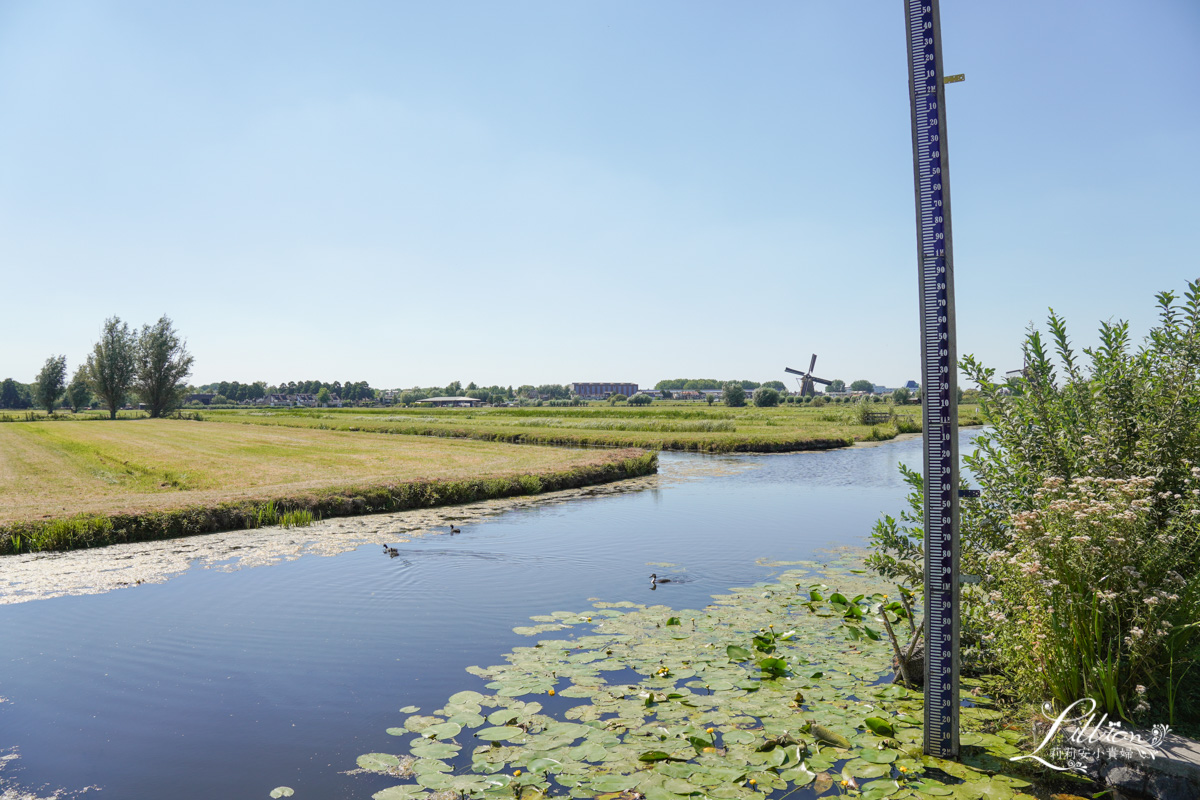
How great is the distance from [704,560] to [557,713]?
7668 millimetres

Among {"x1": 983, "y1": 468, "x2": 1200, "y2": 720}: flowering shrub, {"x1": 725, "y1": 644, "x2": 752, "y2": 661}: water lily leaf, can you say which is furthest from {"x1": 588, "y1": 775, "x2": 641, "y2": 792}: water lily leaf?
{"x1": 983, "y1": 468, "x2": 1200, "y2": 720}: flowering shrub

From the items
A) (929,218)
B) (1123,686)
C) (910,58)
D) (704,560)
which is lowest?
(704,560)

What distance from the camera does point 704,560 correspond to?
44.9 feet

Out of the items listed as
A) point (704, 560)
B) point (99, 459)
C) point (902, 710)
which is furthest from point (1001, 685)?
point (99, 459)

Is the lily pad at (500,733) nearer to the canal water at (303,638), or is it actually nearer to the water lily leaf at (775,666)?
the canal water at (303,638)

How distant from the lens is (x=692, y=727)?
5898 millimetres

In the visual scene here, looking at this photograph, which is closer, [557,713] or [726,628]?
[557,713]

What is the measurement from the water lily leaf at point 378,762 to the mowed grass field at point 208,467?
45.1 ft

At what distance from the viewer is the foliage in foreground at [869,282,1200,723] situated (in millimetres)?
4797

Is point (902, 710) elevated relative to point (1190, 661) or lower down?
lower down

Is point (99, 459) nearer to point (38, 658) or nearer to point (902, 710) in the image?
point (38, 658)

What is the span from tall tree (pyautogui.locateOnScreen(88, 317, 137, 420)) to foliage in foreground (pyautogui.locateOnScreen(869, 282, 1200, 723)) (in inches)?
4235

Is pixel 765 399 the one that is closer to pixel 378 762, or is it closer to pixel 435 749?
pixel 435 749

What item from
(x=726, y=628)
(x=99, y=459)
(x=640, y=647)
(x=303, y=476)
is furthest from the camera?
(x=99, y=459)
